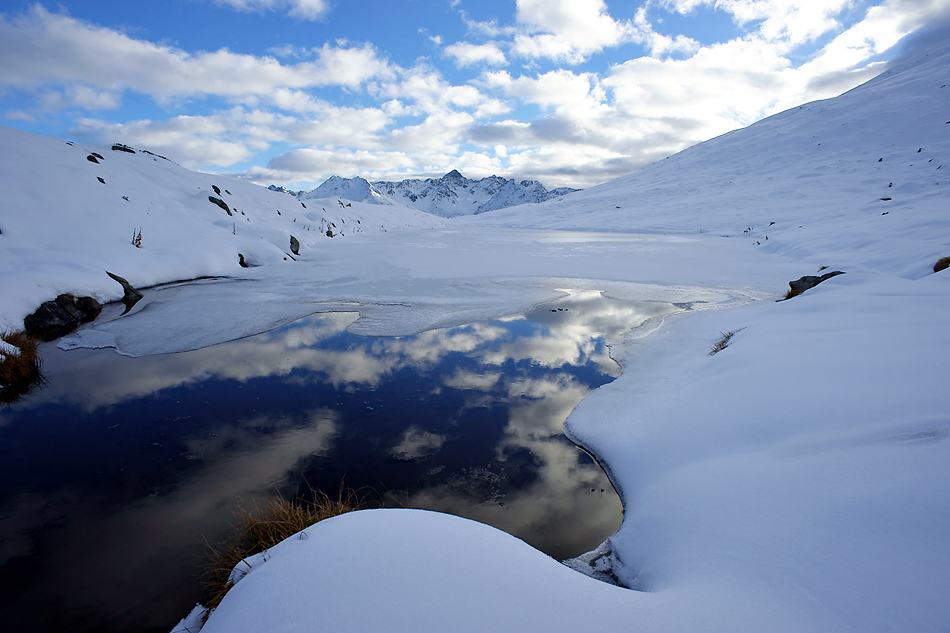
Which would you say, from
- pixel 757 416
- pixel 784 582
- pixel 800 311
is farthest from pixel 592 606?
pixel 800 311

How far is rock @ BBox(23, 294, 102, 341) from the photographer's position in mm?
6941

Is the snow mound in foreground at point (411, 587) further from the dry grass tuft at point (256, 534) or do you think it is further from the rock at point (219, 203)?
the rock at point (219, 203)

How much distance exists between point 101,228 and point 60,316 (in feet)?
15.4

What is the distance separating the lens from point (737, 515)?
8.02 ft

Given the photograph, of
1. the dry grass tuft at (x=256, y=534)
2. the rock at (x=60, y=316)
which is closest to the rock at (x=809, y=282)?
the dry grass tuft at (x=256, y=534)

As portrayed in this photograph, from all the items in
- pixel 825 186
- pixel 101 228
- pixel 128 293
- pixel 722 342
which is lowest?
pixel 722 342

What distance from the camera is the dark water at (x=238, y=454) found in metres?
2.77

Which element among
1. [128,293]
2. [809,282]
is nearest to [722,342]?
[809,282]

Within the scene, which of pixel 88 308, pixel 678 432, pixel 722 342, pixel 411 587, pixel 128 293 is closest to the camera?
pixel 411 587

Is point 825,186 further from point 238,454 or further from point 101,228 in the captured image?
point 101,228

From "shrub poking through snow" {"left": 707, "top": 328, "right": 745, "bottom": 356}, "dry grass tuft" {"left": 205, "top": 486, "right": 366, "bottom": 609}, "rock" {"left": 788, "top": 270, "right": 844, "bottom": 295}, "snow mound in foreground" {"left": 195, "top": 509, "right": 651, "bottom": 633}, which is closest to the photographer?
"snow mound in foreground" {"left": 195, "top": 509, "right": 651, "bottom": 633}

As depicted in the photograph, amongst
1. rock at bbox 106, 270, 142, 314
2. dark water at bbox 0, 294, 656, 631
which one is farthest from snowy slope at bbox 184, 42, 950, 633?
rock at bbox 106, 270, 142, 314

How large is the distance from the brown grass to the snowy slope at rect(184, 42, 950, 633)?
5.25 m

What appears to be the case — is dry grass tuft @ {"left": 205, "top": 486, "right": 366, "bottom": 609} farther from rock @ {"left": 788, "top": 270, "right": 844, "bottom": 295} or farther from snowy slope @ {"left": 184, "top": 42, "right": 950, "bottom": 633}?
rock @ {"left": 788, "top": 270, "right": 844, "bottom": 295}
